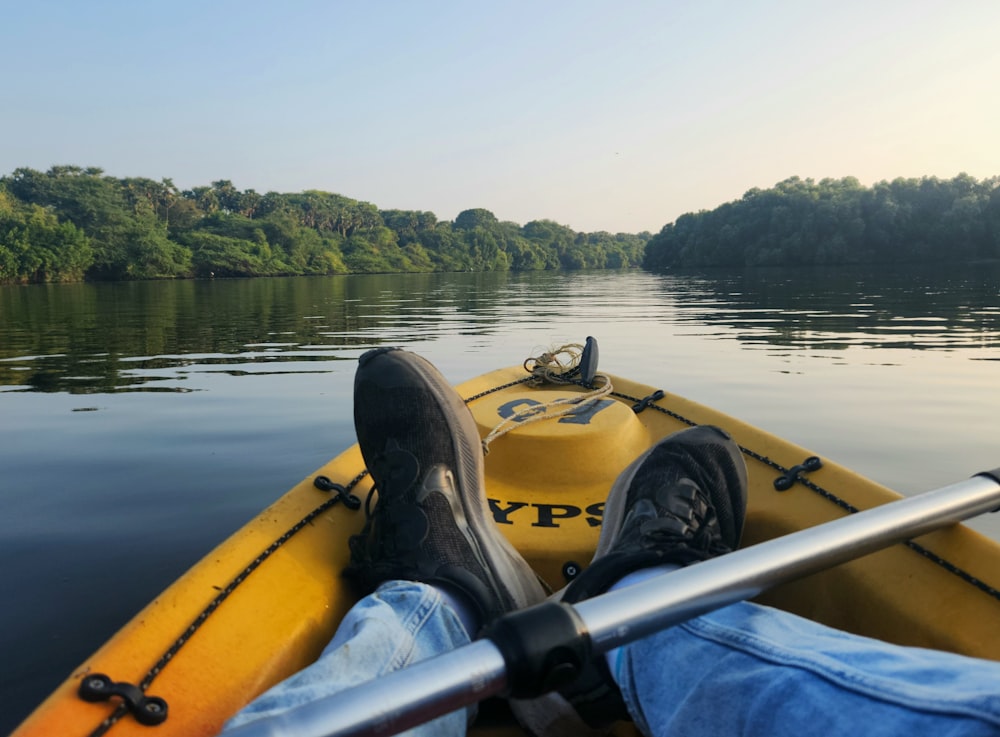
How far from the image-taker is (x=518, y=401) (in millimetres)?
2986

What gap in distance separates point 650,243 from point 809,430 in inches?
2501

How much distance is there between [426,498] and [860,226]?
52.1 meters

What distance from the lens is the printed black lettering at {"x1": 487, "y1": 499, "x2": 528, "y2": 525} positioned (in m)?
2.23

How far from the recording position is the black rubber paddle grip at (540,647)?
2.59 ft

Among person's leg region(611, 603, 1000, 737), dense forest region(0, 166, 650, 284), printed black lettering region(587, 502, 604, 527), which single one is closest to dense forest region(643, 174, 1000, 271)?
dense forest region(0, 166, 650, 284)

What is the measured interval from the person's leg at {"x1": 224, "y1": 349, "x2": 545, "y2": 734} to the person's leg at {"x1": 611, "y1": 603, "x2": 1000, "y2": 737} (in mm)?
359

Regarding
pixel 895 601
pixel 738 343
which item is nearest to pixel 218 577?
pixel 895 601

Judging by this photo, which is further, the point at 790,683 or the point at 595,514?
the point at 595,514

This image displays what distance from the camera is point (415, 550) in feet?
5.09

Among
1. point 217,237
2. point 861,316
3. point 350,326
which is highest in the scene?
point 217,237

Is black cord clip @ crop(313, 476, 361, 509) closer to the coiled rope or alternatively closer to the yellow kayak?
the yellow kayak

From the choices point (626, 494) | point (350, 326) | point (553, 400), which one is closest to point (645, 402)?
point (553, 400)

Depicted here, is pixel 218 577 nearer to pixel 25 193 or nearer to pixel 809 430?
pixel 809 430

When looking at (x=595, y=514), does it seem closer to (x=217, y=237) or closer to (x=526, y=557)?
(x=526, y=557)
